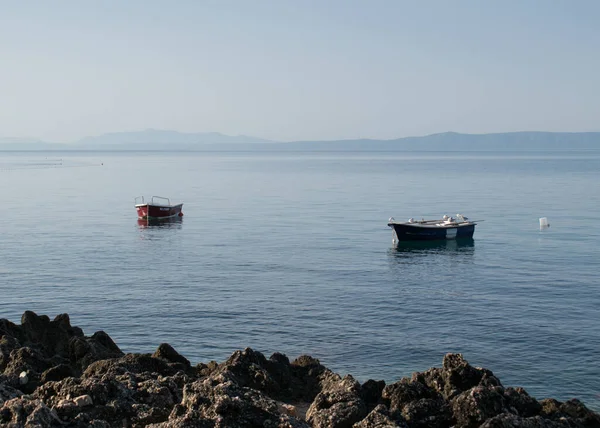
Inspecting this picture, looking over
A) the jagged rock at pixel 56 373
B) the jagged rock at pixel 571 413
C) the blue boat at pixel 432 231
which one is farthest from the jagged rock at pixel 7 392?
the blue boat at pixel 432 231

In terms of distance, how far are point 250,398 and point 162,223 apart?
64.5m

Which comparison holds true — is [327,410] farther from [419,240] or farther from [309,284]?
[419,240]

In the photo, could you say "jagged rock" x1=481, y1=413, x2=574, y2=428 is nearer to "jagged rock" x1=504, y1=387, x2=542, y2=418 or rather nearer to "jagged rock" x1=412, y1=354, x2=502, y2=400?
A: "jagged rock" x1=504, y1=387, x2=542, y2=418

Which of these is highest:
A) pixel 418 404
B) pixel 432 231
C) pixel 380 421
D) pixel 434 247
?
pixel 380 421

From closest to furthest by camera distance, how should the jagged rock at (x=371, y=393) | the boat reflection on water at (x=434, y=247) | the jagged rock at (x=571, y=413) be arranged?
the jagged rock at (x=571, y=413) < the jagged rock at (x=371, y=393) < the boat reflection on water at (x=434, y=247)

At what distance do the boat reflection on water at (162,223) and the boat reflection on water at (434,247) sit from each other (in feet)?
79.5

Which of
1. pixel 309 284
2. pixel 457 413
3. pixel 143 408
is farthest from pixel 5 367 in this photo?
pixel 309 284

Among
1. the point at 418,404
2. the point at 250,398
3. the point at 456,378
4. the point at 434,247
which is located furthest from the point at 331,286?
the point at 250,398

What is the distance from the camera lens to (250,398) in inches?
687

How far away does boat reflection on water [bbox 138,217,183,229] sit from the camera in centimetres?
7806

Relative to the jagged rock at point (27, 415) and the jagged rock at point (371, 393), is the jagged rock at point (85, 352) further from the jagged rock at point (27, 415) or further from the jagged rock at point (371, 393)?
the jagged rock at point (371, 393)

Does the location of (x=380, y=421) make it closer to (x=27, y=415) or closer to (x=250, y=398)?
(x=250, y=398)

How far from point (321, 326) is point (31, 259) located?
88.4 ft

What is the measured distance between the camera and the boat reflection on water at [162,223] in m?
78.1
